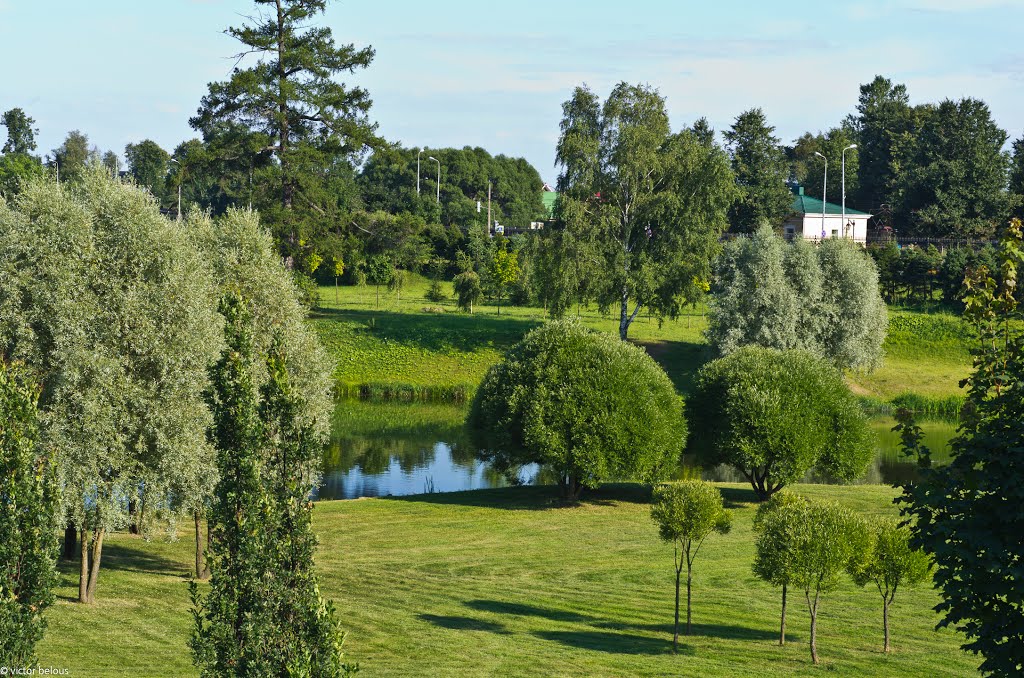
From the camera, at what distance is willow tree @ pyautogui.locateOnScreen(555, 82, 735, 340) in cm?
7819

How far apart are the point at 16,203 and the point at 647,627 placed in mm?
23285

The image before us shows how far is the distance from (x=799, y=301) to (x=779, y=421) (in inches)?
1291

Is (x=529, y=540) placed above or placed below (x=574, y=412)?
below

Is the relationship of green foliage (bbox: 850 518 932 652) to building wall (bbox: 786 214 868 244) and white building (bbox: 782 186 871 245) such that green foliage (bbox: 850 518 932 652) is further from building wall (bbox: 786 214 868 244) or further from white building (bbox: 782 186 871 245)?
building wall (bbox: 786 214 868 244)

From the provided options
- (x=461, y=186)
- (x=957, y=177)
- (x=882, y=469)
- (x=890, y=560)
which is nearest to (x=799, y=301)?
(x=882, y=469)

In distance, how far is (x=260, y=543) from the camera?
1526cm

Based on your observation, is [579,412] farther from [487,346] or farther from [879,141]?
[879,141]

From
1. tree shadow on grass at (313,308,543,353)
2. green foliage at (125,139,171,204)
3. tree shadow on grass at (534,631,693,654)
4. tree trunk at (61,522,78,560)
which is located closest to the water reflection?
tree shadow on grass at (313,308,543,353)

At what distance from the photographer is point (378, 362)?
85312 millimetres

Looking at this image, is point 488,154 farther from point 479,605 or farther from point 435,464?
point 479,605

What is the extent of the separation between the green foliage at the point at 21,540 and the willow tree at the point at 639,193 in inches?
2424

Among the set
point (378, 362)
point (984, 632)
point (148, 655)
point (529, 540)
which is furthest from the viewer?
point (378, 362)

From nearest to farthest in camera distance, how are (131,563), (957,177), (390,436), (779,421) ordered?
(131,563), (779,421), (390,436), (957,177)

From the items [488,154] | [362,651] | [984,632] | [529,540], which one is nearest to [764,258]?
[529,540]
